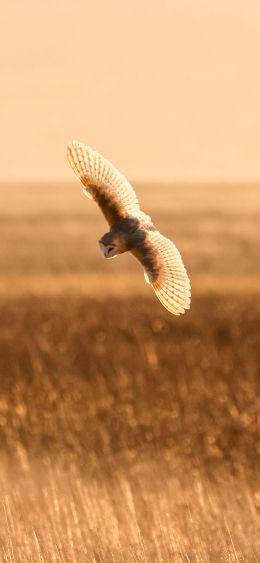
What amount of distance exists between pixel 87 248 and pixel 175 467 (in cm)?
1323

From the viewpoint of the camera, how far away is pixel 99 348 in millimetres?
16969

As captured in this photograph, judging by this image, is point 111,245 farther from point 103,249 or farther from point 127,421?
point 127,421

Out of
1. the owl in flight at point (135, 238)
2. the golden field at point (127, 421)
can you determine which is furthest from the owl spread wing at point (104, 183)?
the golden field at point (127, 421)

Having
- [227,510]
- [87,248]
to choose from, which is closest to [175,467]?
[227,510]

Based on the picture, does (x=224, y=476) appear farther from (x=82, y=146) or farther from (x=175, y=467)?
(x=82, y=146)

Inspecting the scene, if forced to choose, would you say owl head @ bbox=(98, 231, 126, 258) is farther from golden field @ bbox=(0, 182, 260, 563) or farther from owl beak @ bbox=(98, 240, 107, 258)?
golden field @ bbox=(0, 182, 260, 563)

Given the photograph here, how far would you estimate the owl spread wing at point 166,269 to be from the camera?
9.20 feet

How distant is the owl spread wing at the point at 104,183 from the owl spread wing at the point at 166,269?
9cm

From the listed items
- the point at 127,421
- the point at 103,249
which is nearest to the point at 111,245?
the point at 103,249

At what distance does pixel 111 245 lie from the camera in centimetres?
277

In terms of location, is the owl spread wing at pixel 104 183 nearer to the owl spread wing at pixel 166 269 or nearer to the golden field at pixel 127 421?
the owl spread wing at pixel 166 269

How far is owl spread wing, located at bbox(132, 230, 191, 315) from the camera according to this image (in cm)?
280

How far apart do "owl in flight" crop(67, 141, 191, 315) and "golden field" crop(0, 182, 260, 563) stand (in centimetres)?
850

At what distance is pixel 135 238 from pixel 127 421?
12420 mm
